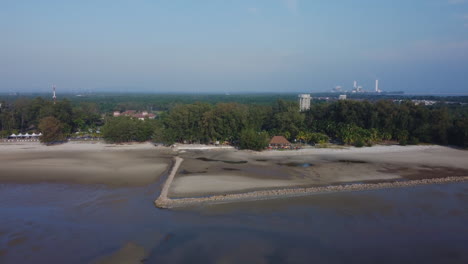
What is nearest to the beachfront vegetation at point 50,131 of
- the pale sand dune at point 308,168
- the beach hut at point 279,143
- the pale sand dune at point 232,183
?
the pale sand dune at point 308,168

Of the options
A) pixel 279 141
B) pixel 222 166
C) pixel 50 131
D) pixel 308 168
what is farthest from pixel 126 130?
pixel 308 168

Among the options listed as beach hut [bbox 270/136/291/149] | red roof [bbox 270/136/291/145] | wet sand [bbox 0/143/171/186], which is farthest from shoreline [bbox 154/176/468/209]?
red roof [bbox 270/136/291/145]

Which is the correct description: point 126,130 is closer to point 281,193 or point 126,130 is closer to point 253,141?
point 253,141

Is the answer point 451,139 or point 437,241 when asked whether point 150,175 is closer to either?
point 437,241

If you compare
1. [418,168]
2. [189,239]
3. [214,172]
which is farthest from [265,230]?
[418,168]

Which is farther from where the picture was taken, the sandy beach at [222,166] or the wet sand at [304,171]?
the sandy beach at [222,166]

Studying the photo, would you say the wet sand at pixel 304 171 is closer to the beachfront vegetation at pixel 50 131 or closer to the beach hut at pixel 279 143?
the beach hut at pixel 279 143
